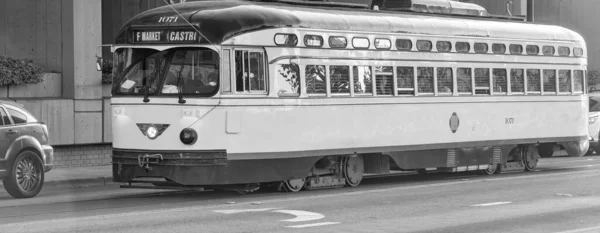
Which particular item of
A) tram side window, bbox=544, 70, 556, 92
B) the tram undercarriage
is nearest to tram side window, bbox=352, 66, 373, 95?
the tram undercarriage

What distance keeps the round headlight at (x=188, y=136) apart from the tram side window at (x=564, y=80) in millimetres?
9991

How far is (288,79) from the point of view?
686 inches

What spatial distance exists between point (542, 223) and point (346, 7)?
682 centimetres

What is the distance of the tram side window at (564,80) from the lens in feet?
77.8

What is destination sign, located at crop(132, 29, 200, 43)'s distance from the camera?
16.6m

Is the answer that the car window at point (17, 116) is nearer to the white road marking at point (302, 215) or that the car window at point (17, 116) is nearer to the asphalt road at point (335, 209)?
the asphalt road at point (335, 209)

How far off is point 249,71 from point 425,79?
14.3 ft

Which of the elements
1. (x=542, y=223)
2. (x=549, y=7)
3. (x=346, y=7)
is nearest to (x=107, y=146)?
(x=346, y=7)

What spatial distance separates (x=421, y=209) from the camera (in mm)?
15297

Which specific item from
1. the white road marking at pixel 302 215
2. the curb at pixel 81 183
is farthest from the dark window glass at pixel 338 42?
the curb at pixel 81 183

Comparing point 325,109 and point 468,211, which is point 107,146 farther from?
point 468,211

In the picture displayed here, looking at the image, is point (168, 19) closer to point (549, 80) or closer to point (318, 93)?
point (318, 93)

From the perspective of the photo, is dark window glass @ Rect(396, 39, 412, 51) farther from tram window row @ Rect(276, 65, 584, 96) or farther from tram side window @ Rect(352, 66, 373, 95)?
tram side window @ Rect(352, 66, 373, 95)

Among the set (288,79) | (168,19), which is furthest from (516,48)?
(168,19)
